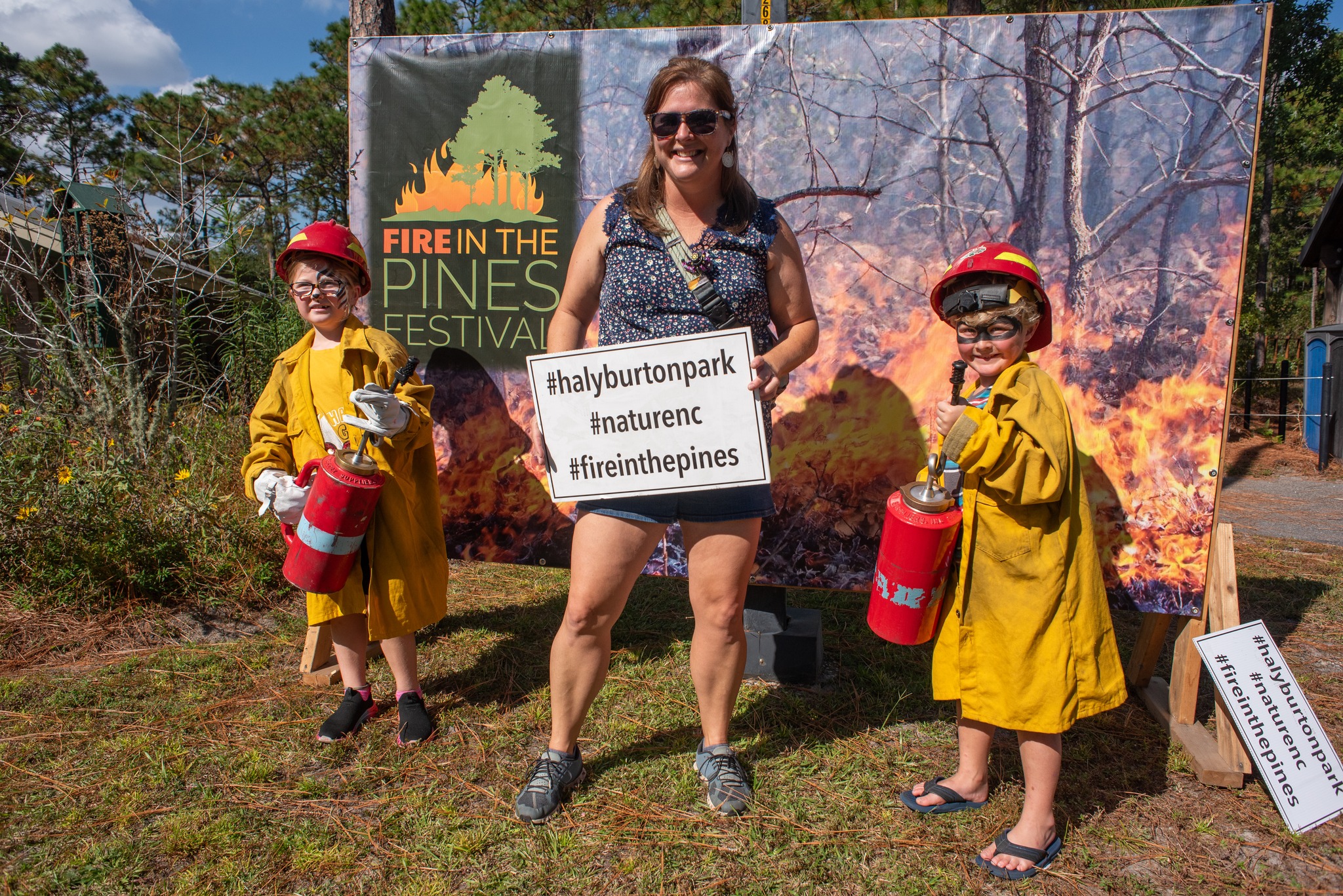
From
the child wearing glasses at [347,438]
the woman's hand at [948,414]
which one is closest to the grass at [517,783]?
the child wearing glasses at [347,438]

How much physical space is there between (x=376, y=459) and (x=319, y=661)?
3.88ft

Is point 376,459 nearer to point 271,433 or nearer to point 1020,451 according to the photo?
point 271,433

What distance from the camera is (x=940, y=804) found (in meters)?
2.36

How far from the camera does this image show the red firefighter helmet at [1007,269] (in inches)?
80.6

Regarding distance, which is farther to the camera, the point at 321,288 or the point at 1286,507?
the point at 1286,507

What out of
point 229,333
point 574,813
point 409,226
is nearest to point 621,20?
point 229,333

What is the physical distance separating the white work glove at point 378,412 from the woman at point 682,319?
518 mm

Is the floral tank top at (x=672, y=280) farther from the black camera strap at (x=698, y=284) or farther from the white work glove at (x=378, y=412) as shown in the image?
the white work glove at (x=378, y=412)

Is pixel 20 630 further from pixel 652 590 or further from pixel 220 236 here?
pixel 652 590

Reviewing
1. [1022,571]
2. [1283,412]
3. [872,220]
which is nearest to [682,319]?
Result: [1022,571]

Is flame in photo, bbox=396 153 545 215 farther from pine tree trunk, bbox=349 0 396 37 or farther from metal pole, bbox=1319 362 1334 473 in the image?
metal pole, bbox=1319 362 1334 473

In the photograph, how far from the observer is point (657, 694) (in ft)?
10.3

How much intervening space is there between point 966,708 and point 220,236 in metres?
4.49

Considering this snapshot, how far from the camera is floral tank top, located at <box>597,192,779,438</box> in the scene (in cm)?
215
